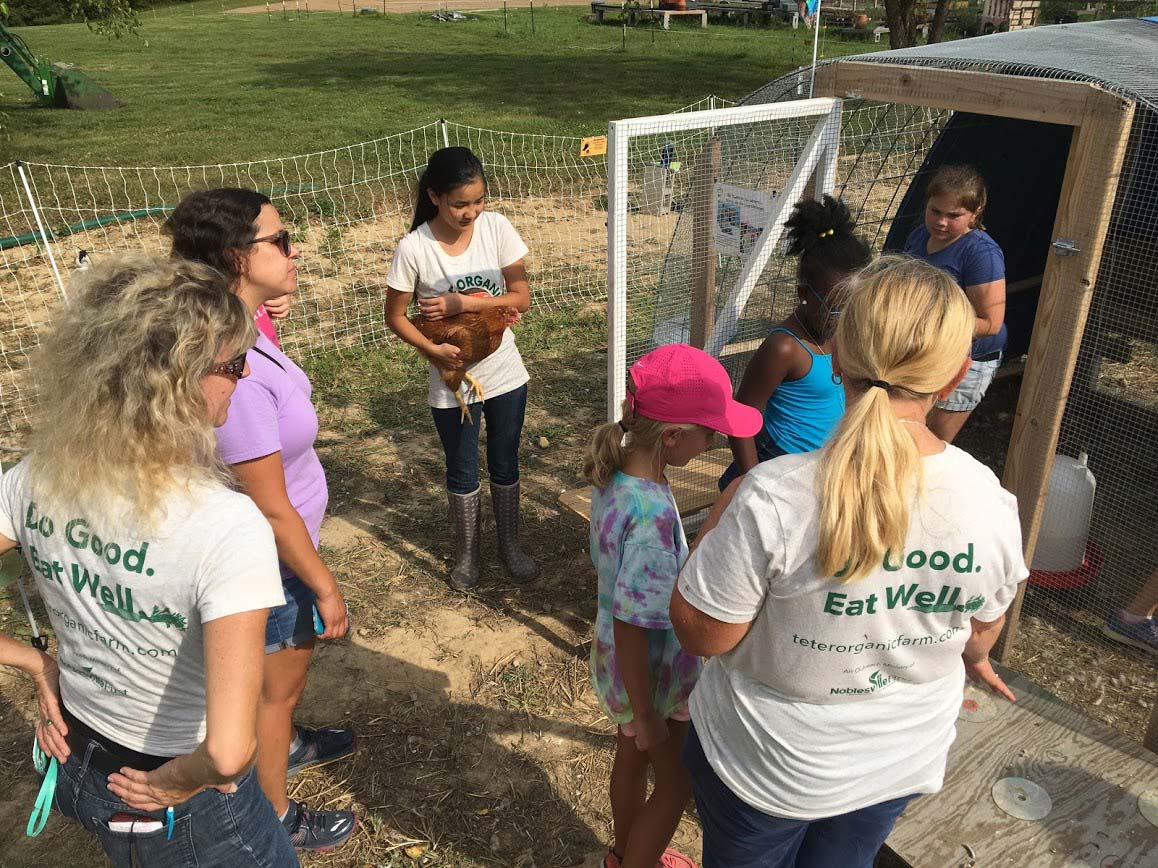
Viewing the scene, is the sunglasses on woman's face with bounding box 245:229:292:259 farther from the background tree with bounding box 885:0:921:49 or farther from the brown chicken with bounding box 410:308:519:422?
the background tree with bounding box 885:0:921:49

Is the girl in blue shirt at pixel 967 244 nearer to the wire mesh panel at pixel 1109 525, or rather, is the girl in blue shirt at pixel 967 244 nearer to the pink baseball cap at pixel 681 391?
the wire mesh panel at pixel 1109 525

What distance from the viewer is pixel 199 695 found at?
→ 1.57m

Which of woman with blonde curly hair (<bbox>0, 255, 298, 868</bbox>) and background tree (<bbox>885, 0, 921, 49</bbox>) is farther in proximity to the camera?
background tree (<bbox>885, 0, 921, 49</bbox>)

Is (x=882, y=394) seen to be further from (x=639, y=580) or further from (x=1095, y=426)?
(x=1095, y=426)

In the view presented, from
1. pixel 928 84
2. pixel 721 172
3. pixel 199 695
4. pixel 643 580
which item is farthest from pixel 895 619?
pixel 721 172

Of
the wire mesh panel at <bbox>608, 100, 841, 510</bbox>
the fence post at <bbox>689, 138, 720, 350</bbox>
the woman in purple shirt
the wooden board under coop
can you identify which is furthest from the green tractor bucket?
the wooden board under coop

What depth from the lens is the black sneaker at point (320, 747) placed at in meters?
3.01

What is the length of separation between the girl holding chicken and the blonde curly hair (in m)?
1.81

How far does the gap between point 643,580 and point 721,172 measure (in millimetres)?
2581

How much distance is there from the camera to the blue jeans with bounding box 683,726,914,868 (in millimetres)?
1658

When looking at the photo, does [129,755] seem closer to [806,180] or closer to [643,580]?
[643,580]

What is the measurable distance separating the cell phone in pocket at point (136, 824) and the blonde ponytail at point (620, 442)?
3.57ft

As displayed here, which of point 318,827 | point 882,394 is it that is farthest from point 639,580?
point 318,827

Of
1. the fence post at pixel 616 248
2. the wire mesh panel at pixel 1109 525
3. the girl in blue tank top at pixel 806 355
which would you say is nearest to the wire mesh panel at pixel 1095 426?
the wire mesh panel at pixel 1109 525
